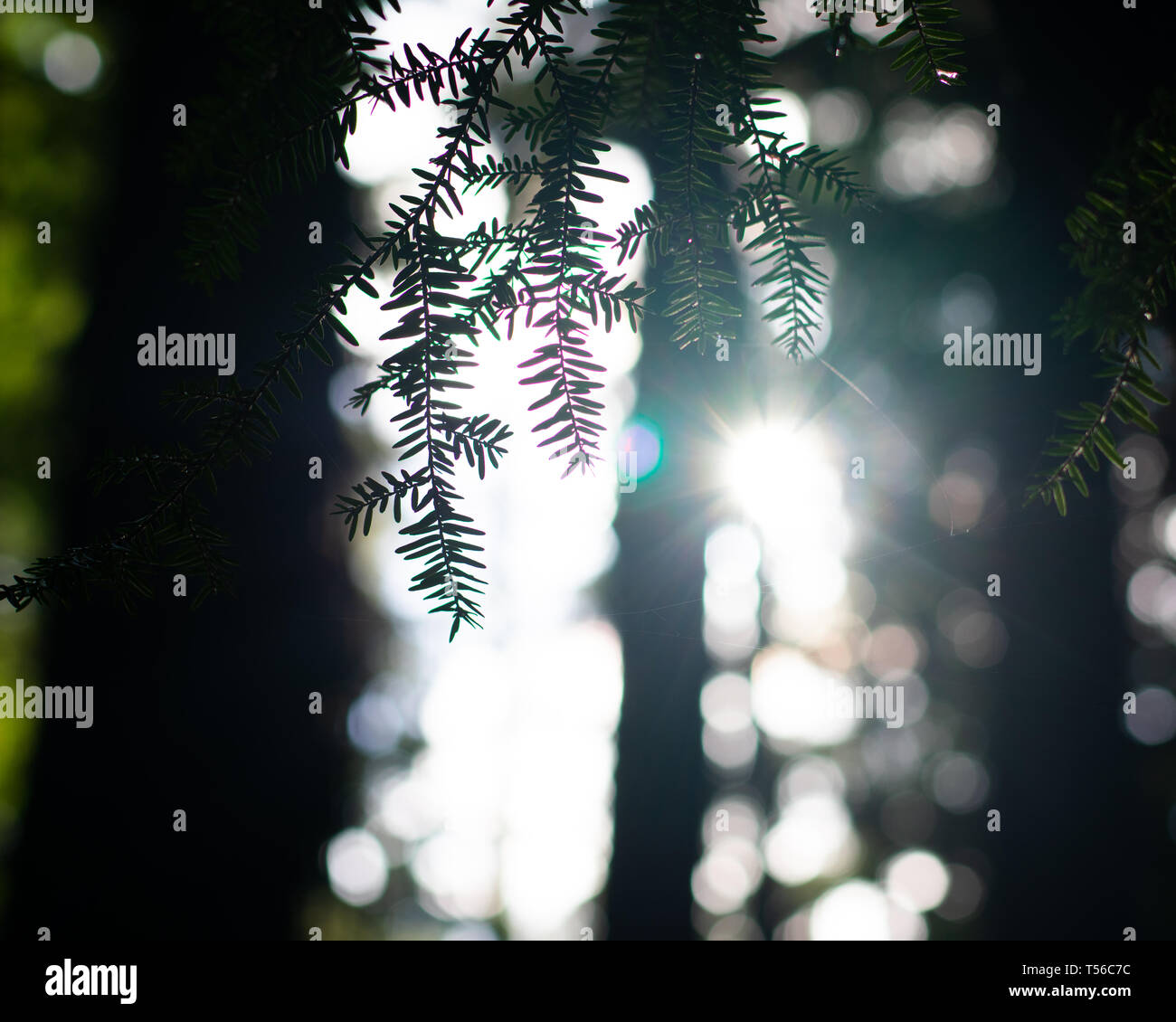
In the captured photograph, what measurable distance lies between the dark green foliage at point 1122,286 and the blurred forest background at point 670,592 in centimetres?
53

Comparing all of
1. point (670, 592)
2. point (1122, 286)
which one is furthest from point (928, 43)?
point (670, 592)

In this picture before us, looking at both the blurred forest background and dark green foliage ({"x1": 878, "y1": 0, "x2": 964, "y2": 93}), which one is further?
the blurred forest background

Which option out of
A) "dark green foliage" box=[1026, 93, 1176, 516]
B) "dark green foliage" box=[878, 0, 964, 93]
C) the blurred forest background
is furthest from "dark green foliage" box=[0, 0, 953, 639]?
the blurred forest background

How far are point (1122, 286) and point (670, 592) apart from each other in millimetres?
1124

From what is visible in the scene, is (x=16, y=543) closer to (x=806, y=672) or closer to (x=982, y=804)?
(x=806, y=672)

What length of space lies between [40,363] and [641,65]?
8.47 feet

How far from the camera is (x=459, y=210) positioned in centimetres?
37

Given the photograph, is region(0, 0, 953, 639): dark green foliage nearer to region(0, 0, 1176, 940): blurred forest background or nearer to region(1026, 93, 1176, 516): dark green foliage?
region(1026, 93, 1176, 516): dark green foliage

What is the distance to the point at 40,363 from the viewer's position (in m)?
2.18

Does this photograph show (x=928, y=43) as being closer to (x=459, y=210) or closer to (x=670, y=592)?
(x=459, y=210)

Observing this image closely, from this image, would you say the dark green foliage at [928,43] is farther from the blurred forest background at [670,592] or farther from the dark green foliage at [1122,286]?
the blurred forest background at [670,592]

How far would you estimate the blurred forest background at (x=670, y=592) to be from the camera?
4.19 ft

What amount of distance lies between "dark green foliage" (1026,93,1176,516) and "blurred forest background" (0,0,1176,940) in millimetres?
526

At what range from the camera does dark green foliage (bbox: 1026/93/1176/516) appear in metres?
0.41
